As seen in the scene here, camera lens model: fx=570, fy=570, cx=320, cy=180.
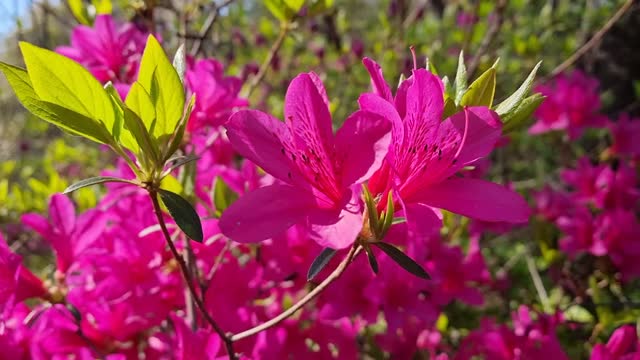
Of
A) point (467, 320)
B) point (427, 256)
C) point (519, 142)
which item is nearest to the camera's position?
point (427, 256)

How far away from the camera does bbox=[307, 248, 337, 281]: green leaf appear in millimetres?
630

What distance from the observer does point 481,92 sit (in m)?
0.72

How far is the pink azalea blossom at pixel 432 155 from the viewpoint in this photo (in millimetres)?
632

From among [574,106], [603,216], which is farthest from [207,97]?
[574,106]

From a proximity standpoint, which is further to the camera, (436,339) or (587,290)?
(587,290)

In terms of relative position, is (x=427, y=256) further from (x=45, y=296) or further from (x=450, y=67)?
(x=450, y=67)

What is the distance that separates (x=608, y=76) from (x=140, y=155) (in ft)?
13.0

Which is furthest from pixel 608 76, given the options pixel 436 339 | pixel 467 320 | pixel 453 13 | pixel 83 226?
pixel 83 226

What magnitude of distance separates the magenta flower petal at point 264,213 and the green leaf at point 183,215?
5 centimetres

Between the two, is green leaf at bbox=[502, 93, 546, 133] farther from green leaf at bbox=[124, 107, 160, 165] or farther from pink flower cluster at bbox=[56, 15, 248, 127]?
pink flower cluster at bbox=[56, 15, 248, 127]

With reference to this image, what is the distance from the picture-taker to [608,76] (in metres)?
3.92

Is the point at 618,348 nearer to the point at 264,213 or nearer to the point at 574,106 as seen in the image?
the point at 264,213

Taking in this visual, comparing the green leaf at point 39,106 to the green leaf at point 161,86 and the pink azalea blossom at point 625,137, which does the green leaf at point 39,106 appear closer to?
the green leaf at point 161,86

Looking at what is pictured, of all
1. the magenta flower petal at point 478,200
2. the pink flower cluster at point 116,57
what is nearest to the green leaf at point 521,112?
the magenta flower petal at point 478,200
